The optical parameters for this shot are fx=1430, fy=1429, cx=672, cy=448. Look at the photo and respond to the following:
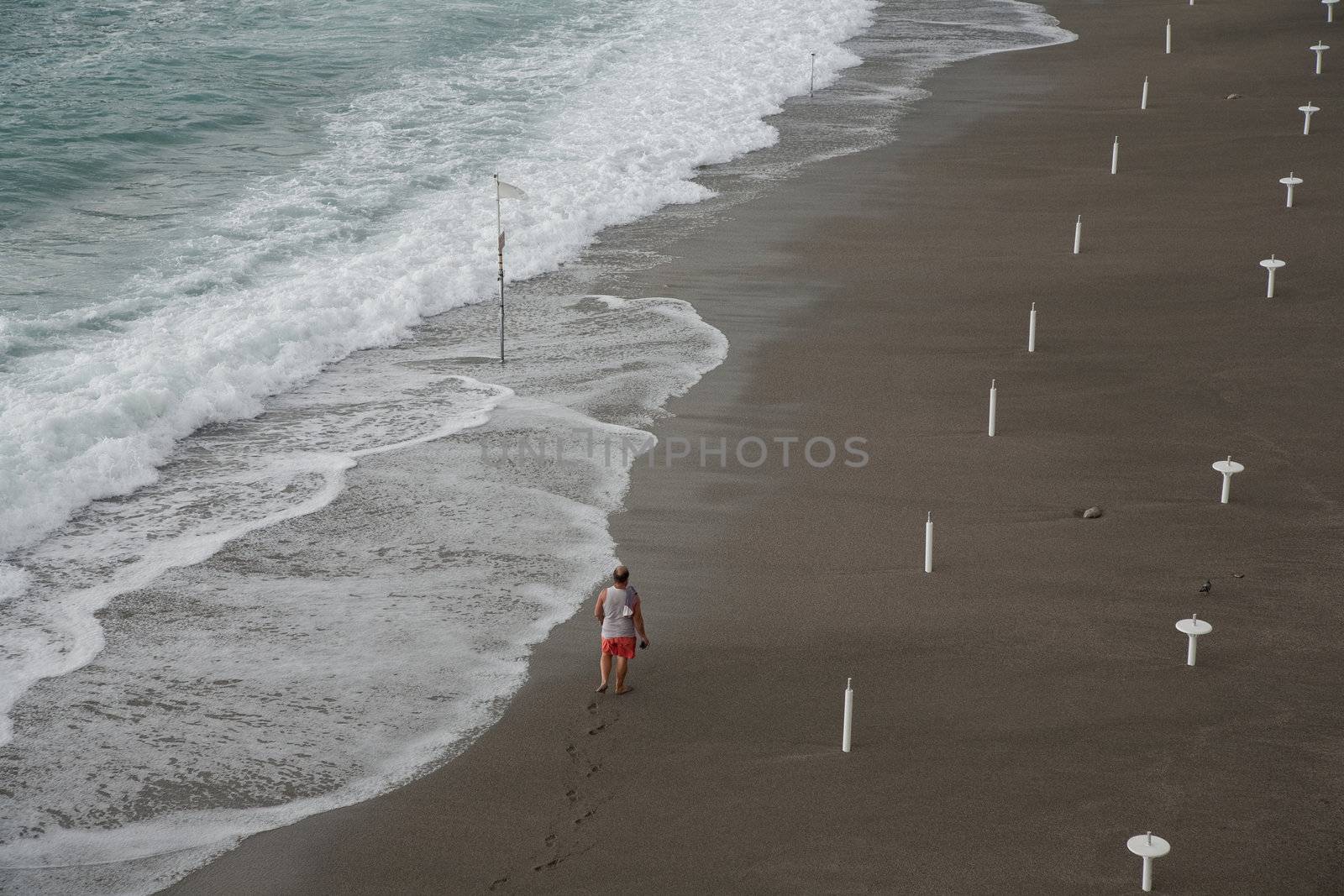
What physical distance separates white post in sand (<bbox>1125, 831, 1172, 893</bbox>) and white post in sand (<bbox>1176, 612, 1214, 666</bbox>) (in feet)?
9.04

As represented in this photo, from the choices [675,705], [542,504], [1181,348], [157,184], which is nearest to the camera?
[675,705]

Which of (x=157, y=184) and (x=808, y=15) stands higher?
(x=808, y=15)

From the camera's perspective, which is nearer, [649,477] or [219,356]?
Result: [649,477]

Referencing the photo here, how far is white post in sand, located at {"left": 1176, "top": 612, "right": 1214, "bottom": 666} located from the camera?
11.8 m

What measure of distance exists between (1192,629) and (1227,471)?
3.44 meters

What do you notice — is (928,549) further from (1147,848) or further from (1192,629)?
(1147,848)

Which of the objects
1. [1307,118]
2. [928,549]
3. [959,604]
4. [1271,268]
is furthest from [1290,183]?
[959,604]

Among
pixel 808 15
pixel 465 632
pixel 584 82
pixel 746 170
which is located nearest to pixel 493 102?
pixel 584 82

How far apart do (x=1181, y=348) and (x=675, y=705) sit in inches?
416

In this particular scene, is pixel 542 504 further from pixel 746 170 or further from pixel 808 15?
pixel 808 15

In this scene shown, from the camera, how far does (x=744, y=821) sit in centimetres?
1041

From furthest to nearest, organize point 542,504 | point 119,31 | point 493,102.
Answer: point 119,31 < point 493,102 < point 542,504

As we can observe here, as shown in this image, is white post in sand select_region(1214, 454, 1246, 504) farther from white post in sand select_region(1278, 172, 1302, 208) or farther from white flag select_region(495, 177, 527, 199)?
white post in sand select_region(1278, 172, 1302, 208)

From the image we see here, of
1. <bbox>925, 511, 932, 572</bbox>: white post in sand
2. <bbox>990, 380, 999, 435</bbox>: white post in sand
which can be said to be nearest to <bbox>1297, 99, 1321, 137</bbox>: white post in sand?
<bbox>990, 380, 999, 435</bbox>: white post in sand
